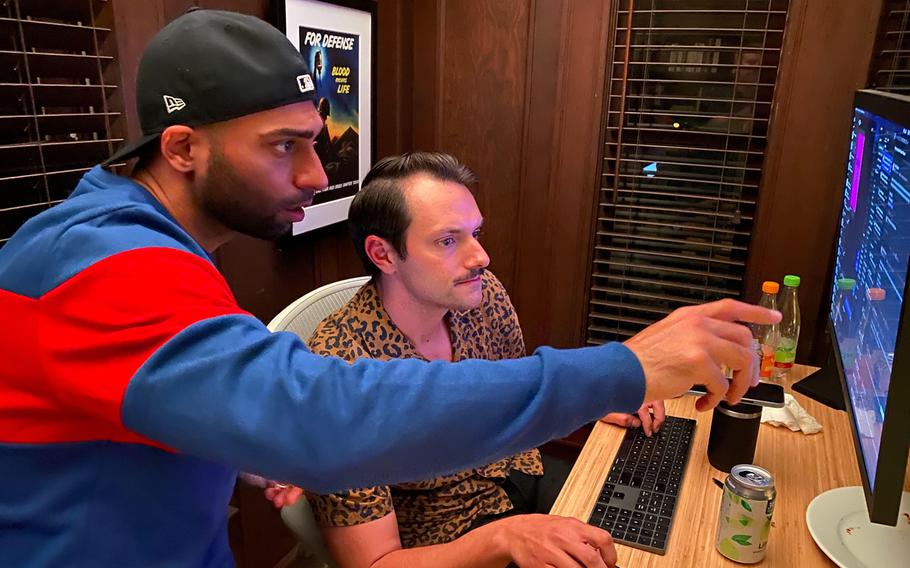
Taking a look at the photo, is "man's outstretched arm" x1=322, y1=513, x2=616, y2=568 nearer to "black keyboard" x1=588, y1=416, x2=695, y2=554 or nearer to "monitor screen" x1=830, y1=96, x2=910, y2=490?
"black keyboard" x1=588, y1=416, x2=695, y2=554

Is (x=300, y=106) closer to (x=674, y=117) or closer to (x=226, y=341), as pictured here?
(x=226, y=341)

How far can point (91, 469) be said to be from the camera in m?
0.78

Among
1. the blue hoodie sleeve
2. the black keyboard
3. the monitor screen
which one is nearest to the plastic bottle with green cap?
the monitor screen

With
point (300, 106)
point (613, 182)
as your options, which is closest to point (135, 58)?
point (300, 106)

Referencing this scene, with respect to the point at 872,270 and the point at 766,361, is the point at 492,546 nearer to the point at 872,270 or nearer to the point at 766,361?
the point at 872,270

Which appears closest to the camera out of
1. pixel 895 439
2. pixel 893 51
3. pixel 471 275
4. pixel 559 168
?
pixel 895 439

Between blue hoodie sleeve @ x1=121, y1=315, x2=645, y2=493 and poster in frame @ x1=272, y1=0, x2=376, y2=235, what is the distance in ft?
4.61

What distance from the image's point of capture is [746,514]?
94 cm

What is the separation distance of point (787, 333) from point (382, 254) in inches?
46.0

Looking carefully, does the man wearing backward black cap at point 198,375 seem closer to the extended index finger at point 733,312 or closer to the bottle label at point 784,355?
the extended index finger at point 733,312

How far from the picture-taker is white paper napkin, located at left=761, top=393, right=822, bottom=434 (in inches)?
54.2

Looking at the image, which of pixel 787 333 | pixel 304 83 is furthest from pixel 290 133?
pixel 787 333

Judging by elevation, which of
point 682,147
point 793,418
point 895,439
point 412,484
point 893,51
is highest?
point 893,51

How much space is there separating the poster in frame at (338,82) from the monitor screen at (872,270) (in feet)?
4.61
